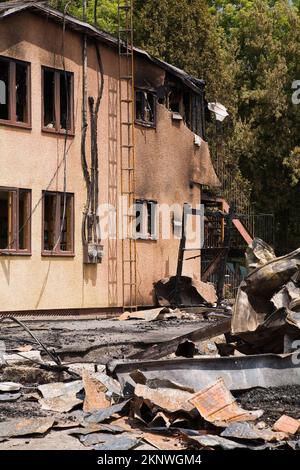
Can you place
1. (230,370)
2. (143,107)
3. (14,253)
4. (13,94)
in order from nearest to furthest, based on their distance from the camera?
(230,370) → (14,253) → (13,94) → (143,107)

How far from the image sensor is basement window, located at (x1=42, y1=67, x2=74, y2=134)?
24594 mm

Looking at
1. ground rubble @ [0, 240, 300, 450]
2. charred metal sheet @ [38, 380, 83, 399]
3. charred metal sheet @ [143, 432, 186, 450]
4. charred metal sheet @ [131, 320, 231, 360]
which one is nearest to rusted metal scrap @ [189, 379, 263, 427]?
ground rubble @ [0, 240, 300, 450]

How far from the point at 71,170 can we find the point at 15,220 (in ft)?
8.63

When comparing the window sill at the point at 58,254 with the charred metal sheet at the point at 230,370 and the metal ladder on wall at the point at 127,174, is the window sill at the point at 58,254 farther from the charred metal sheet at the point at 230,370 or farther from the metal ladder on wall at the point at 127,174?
the charred metal sheet at the point at 230,370

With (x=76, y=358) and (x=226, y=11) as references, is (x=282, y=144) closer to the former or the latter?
(x=226, y=11)

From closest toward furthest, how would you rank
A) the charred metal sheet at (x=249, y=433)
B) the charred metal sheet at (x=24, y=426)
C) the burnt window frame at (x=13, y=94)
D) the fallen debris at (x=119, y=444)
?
the fallen debris at (x=119, y=444) < the charred metal sheet at (x=249, y=433) < the charred metal sheet at (x=24, y=426) < the burnt window frame at (x=13, y=94)

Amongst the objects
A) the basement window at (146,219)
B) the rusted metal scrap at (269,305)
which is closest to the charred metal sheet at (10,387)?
the rusted metal scrap at (269,305)

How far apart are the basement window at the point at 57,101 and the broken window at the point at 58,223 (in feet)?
5.95

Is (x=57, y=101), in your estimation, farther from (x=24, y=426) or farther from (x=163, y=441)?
(x=163, y=441)

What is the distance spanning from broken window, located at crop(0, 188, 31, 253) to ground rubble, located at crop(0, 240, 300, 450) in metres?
8.48

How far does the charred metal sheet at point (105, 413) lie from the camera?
31.8ft

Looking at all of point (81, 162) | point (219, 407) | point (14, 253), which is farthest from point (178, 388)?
point (81, 162)

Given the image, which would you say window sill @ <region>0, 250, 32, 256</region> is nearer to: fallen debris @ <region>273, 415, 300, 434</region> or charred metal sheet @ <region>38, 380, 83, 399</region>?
charred metal sheet @ <region>38, 380, 83, 399</region>

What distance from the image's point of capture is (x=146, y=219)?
1080 inches
